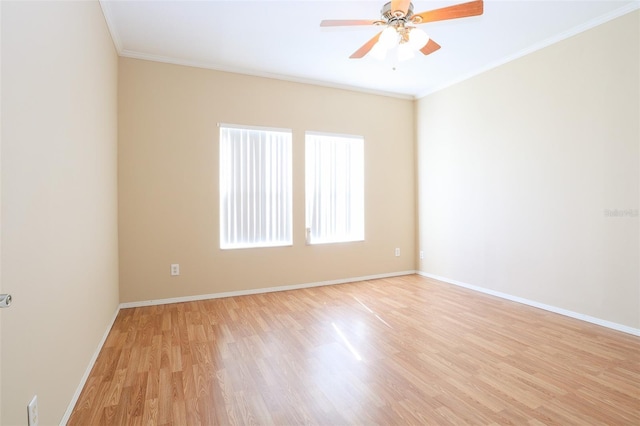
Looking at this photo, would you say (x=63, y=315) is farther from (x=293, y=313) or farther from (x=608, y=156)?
(x=608, y=156)

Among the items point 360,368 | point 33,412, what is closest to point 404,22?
point 360,368

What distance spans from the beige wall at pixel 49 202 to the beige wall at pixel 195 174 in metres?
1.06

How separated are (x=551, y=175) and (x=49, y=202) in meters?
4.23

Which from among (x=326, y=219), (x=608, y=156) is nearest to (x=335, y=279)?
(x=326, y=219)

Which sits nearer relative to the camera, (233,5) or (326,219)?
(233,5)

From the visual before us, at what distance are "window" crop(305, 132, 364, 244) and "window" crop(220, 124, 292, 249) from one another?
13.7 inches

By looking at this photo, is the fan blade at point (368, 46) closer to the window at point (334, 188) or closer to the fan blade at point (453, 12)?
the fan blade at point (453, 12)

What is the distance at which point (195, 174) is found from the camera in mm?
3918

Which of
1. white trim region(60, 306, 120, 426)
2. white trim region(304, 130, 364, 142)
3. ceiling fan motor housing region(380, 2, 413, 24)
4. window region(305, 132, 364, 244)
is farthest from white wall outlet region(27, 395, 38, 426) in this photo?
white trim region(304, 130, 364, 142)

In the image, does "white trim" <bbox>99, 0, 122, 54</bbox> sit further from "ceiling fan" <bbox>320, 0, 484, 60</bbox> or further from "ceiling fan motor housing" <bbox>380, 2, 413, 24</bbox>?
"ceiling fan motor housing" <bbox>380, 2, 413, 24</bbox>

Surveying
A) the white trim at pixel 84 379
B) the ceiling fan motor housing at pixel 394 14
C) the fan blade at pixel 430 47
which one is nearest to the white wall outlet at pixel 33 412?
the white trim at pixel 84 379

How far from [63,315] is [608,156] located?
4.38 meters

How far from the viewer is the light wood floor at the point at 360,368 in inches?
72.0

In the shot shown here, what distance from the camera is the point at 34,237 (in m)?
1.40
